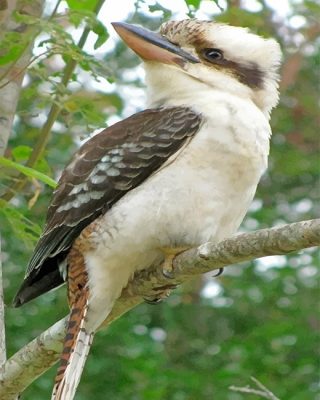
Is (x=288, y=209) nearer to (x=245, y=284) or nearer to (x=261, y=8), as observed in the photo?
(x=245, y=284)

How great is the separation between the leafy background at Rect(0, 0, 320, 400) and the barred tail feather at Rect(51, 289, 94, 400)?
2.92 feet

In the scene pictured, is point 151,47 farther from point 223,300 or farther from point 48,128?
point 223,300

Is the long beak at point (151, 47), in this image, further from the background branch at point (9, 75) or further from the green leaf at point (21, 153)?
the green leaf at point (21, 153)

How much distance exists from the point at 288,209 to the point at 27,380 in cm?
407

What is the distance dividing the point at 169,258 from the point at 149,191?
0.19 metres

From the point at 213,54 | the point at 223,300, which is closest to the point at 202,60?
the point at 213,54

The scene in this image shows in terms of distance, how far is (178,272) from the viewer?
3.32 m

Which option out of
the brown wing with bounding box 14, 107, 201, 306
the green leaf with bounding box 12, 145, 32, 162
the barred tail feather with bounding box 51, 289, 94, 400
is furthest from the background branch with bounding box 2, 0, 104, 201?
the barred tail feather with bounding box 51, 289, 94, 400

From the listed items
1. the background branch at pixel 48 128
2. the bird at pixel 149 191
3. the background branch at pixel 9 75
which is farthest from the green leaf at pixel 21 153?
the bird at pixel 149 191

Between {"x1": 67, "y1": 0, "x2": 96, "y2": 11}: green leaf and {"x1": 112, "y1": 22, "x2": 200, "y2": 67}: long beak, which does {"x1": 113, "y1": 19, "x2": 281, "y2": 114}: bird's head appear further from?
{"x1": 67, "y1": 0, "x2": 96, "y2": 11}: green leaf

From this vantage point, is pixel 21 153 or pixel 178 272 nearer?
pixel 178 272

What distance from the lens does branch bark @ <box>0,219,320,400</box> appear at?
2770 millimetres

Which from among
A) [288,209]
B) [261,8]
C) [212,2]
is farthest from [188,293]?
[212,2]

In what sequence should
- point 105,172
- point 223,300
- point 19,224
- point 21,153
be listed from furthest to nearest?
point 223,300 → point 21,153 → point 19,224 → point 105,172
